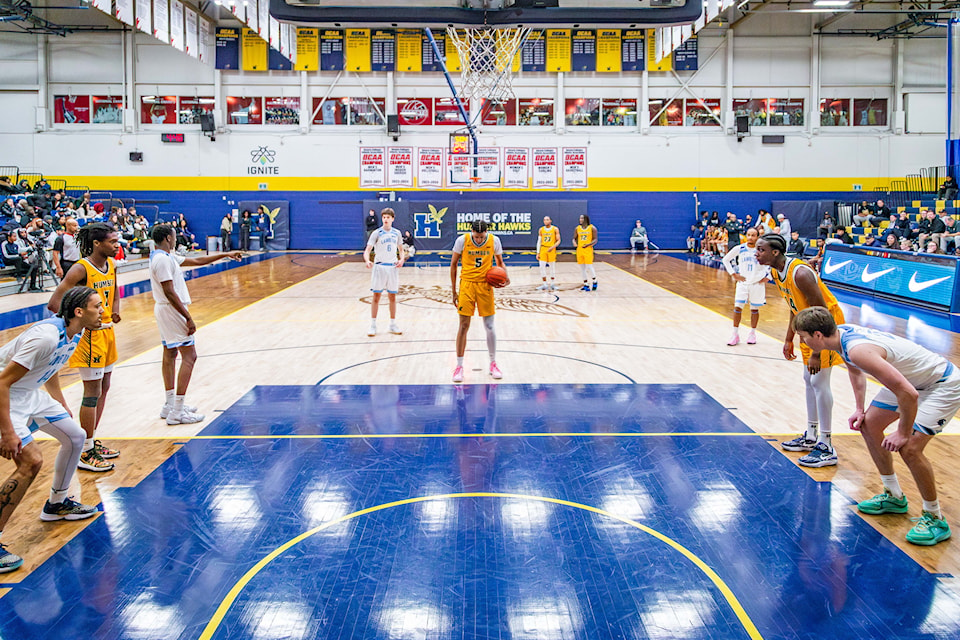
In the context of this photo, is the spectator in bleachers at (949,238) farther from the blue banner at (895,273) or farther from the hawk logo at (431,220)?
the hawk logo at (431,220)

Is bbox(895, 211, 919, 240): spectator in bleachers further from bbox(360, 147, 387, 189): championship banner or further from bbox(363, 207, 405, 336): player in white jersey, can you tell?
bbox(360, 147, 387, 189): championship banner

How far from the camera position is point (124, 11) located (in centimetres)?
1761

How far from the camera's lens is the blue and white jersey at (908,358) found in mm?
4066

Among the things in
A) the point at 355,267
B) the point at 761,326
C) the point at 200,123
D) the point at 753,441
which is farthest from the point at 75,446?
the point at 200,123

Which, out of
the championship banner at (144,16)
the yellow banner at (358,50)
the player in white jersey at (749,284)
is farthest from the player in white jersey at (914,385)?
the yellow banner at (358,50)

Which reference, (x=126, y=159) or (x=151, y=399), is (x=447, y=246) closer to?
(x=126, y=159)

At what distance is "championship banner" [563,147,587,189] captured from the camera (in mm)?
28219

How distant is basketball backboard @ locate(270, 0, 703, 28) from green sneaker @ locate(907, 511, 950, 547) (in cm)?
532

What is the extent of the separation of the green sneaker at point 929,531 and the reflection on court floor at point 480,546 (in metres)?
0.17

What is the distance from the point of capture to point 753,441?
6004 millimetres

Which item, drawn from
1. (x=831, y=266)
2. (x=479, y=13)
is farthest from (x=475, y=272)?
(x=831, y=266)

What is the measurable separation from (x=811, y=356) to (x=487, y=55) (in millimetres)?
13649

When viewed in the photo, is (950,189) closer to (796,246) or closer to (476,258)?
(796,246)

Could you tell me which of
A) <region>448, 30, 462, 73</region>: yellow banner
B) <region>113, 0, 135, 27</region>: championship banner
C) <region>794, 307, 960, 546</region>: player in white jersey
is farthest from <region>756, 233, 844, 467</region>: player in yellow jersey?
<region>448, 30, 462, 73</region>: yellow banner
